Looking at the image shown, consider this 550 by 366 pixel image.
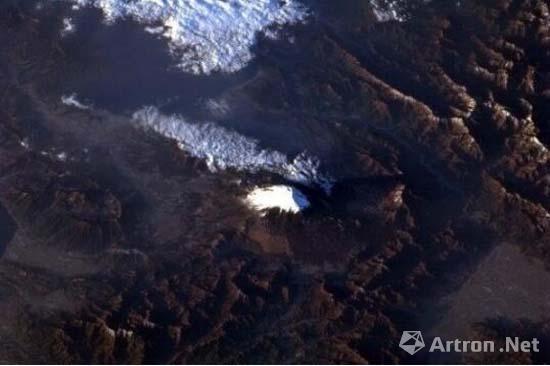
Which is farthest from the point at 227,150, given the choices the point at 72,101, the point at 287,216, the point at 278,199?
the point at 72,101

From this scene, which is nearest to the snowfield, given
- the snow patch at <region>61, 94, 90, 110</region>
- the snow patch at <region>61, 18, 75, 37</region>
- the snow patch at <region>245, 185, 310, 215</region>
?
the snow patch at <region>61, 18, 75, 37</region>

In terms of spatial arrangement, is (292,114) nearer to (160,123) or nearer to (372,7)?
(160,123)

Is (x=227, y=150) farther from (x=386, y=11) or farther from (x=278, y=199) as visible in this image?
(x=386, y=11)

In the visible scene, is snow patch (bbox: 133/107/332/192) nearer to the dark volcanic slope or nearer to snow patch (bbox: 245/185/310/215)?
the dark volcanic slope

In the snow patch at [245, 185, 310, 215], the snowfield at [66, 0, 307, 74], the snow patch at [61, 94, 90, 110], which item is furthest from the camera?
the snowfield at [66, 0, 307, 74]

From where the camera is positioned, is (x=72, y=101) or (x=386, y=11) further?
(x=386, y=11)
